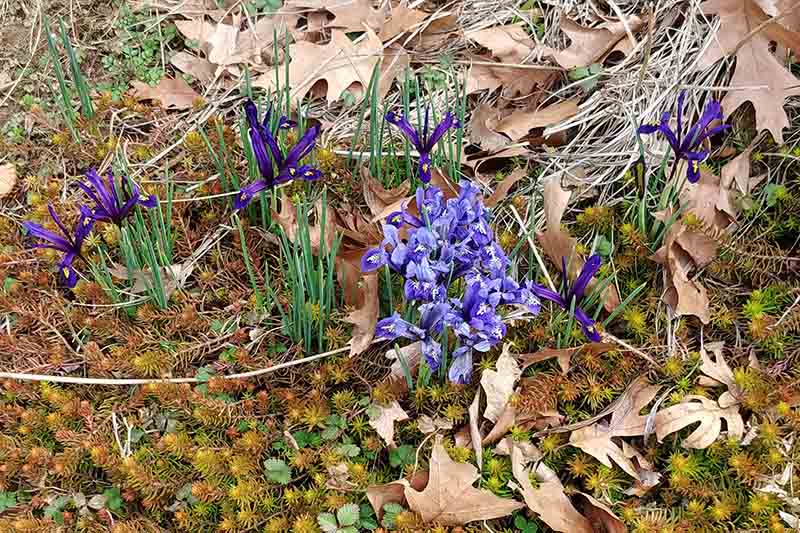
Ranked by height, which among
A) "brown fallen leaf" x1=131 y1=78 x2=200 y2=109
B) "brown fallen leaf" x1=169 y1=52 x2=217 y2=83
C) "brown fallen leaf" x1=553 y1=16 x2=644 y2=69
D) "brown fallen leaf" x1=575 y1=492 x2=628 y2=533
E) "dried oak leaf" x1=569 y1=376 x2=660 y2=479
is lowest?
"brown fallen leaf" x1=575 y1=492 x2=628 y2=533

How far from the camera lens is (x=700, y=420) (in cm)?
231

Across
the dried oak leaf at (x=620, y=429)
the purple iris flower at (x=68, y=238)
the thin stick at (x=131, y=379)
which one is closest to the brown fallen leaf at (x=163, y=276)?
the purple iris flower at (x=68, y=238)

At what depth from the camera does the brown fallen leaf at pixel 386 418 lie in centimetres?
239

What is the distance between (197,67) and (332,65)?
2.15 ft

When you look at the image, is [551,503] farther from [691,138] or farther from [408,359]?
[691,138]

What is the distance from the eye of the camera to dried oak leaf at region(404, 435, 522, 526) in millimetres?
2180

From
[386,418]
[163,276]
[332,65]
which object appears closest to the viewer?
[386,418]

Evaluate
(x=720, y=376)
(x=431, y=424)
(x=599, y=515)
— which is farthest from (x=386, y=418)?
(x=720, y=376)

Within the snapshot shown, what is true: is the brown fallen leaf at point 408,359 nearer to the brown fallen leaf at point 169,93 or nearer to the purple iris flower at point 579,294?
the purple iris flower at point 579,294

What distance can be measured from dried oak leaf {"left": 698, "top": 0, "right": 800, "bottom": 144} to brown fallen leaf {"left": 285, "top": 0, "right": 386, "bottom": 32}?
1410mm

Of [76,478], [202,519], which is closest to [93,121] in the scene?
[76,478]

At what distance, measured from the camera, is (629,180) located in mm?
2922

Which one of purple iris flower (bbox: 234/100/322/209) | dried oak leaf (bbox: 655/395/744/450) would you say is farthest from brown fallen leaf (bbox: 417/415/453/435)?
purple iris flower (bbox: 234/100/322/209)

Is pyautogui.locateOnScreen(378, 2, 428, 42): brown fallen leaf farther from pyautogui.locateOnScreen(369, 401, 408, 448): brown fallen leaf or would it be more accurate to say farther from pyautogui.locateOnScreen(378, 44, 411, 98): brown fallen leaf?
pyautogui.locateOnScreen(369, 401, 408, 448): brown fallen leaf
